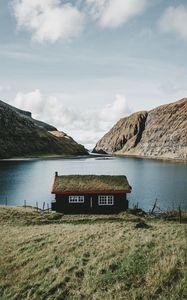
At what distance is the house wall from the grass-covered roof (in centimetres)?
113

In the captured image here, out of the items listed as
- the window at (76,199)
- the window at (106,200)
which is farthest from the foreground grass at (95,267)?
the window at (106,200)

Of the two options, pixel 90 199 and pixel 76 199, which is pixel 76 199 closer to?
pixel 76 199

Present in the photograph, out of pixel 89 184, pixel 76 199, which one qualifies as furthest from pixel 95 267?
pixel 89 184

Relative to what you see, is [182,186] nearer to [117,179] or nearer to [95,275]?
[117,179]

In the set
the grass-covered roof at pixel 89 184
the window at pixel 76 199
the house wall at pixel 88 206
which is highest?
the grass-covered roof at pixel 89 184

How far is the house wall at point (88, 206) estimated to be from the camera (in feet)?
152

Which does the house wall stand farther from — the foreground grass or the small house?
the foreground grass

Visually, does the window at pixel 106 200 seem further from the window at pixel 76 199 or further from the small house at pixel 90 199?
the window at pixel 76 199

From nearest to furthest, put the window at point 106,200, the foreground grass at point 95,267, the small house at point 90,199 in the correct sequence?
the foreground grass at point 95,267 < the small house at point 90,199 < the window at point 106,200

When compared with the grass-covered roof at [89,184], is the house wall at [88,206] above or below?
below

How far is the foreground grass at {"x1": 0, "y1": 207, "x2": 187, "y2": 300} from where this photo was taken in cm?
1401

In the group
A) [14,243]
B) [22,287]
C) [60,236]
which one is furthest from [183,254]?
[14,243]

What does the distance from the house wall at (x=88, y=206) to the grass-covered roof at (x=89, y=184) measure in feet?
3.71

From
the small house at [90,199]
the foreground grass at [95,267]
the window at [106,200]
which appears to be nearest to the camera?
the foreground grass at [95,267]
